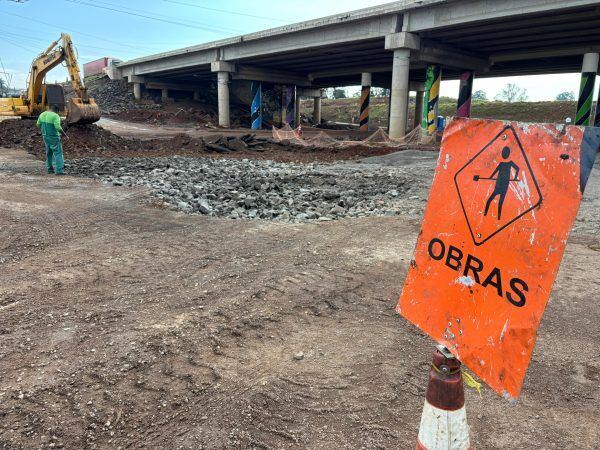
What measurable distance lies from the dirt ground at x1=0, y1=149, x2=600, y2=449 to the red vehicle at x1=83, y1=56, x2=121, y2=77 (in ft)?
182

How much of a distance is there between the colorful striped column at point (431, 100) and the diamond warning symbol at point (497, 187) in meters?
28.7

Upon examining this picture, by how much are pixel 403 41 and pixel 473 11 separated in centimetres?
434

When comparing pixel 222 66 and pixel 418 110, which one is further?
pixel 418 110

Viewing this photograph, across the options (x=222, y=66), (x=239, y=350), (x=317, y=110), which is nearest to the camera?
(x=239, y=350)

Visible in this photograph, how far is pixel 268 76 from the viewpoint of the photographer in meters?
42.2

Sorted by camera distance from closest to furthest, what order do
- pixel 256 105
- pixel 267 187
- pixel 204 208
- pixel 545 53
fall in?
pixel 204 208 < pixel 267 187 < pixel 545 53 < pixel 256 105

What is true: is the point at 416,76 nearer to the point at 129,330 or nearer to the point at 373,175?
the point at 373,175

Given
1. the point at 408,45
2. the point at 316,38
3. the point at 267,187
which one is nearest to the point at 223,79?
the point at 316,38

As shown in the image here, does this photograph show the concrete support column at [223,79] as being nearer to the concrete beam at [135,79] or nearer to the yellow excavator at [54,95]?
the concrete beam at [135,79]

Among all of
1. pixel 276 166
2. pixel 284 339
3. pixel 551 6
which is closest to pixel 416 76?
pixel 551 6

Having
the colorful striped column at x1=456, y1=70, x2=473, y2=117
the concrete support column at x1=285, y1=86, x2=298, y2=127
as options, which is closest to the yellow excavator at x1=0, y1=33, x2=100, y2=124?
the colorful striped column at x1=456, y1=70, x2=473, y2=117

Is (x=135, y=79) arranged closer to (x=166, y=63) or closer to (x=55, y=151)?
(x=166, y=63)

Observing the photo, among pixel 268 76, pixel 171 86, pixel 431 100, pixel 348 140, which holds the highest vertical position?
pixel 268 76

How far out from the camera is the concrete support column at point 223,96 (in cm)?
3900
